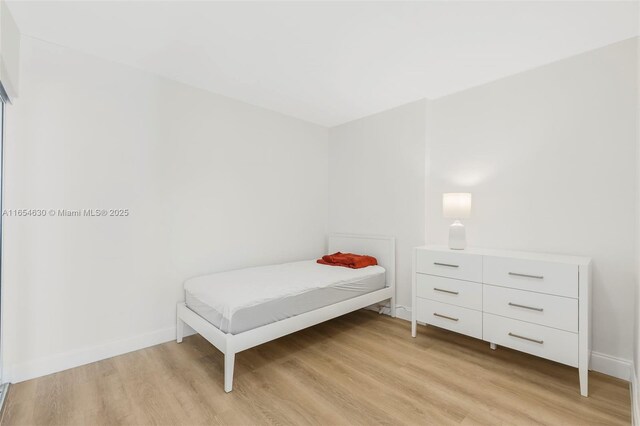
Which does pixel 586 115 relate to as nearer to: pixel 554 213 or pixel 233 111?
pixel 554 213

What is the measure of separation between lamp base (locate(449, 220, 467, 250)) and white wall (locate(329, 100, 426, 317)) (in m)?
0.47

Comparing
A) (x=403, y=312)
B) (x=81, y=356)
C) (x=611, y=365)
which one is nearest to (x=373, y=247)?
(x=403, y=312)

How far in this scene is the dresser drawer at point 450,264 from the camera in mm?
2396

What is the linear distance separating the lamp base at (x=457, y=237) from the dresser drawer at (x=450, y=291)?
32cm

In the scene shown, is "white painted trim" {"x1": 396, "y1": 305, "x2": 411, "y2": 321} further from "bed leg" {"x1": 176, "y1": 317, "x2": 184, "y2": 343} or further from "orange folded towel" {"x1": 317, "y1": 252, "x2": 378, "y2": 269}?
"bed leg" {"x1": 176, "y1": 317, "x2": 184, "y2": 343}

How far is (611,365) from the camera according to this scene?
210 cm

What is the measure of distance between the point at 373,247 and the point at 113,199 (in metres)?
2.59

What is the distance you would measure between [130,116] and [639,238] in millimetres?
3708

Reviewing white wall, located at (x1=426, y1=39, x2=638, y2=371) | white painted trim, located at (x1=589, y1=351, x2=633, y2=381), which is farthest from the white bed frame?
white painted trim, located at (x1=589, y1=351, x2=633, y2=381)

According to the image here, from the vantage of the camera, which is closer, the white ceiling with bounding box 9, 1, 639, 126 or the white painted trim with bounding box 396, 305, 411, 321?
the white ceiling with bounding box 9, 1, 639, 126

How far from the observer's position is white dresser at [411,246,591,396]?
192cm

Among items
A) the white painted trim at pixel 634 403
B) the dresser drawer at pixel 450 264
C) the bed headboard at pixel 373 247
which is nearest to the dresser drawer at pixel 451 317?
the dresser drawer at pixel 450 264

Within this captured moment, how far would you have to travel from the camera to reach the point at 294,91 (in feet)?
9.68

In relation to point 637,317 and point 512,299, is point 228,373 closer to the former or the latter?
point 512,299
